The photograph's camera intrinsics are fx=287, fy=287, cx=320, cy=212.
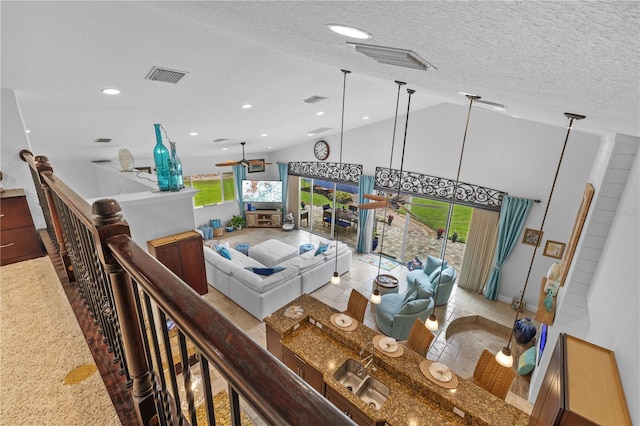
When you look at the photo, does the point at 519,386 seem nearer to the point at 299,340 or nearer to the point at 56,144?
the point at 299,340

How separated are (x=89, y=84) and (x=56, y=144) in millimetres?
2939

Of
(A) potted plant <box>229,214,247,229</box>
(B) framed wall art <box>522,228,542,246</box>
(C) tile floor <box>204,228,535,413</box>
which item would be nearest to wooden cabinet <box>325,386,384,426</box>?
(C) tile floor <box>204,228,535,413</box>

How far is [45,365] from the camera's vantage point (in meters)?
1.47

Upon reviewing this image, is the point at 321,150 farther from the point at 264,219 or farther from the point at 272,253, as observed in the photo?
the point at 272,253

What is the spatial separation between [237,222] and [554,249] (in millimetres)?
8608

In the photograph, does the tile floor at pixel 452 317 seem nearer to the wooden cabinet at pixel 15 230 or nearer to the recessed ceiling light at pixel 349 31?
the wooden cabinet at pixel 15 230

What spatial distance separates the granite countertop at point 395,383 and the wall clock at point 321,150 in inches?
226

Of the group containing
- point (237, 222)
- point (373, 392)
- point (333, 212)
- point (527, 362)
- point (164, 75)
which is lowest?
point (527, 362)

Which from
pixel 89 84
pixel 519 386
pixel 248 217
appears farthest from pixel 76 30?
pixel 248 217

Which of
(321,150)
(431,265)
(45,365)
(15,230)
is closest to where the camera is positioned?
(45,365)

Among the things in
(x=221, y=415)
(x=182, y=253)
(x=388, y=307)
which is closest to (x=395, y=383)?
(x=221, y=415)

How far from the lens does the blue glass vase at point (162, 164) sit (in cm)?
325

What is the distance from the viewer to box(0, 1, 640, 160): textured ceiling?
0.65 metres

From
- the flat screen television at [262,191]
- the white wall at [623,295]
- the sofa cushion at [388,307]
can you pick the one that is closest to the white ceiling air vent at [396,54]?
the white wall at [623,295]
